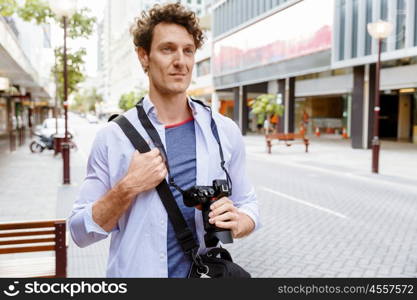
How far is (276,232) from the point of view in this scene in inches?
285

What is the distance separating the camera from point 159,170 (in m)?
1.62

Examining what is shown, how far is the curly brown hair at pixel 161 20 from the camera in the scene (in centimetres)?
186

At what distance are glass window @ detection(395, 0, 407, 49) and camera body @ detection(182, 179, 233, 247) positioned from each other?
2236 centimetres

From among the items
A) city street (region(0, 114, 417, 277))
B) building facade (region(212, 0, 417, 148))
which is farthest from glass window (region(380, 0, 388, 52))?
city street (region(0, 114, 417, 277))

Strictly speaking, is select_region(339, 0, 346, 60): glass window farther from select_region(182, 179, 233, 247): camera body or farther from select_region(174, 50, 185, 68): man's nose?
select_region(182, 179, 233, 247): camera body

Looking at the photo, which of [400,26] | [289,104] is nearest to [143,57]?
[400,26]

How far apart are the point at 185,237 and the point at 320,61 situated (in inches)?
1139

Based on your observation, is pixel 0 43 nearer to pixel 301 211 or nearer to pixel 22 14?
pixel 22 14

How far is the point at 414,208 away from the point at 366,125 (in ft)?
55.0

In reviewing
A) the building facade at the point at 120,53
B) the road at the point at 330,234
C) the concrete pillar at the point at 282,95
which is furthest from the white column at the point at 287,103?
the building facade at the point at 120,53

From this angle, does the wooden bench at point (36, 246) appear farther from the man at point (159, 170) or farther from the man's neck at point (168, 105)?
the man's neck at point (168, 105)

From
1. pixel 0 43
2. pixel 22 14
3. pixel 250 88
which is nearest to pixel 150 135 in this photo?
pixel 0 43

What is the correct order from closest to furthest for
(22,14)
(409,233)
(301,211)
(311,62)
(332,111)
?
(409,233) → (301,211) → (22,14) → (311,62) → (332,111)

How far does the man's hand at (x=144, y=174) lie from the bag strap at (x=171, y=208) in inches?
2.5
